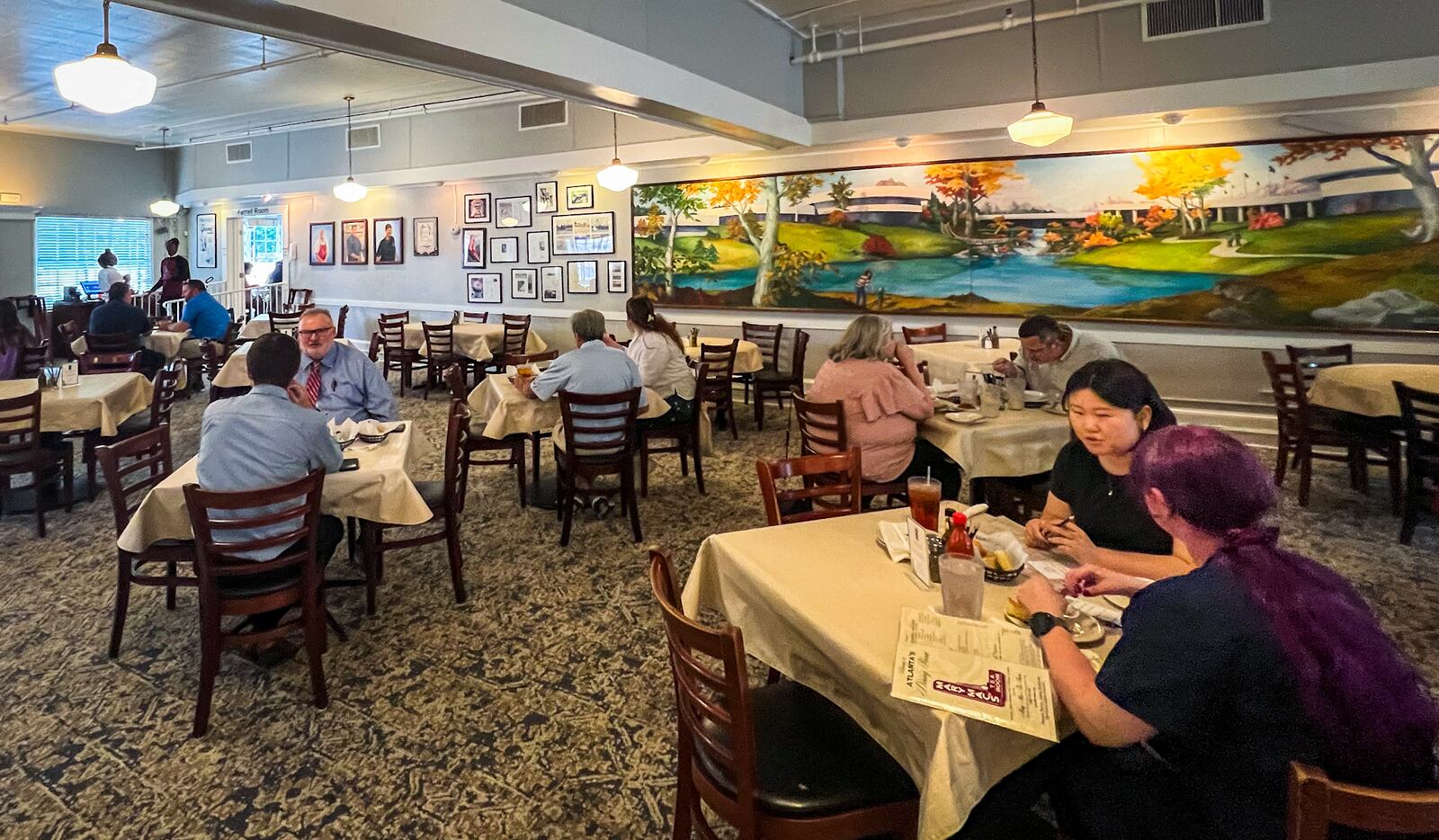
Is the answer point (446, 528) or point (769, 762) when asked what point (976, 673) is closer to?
point (769, 762)

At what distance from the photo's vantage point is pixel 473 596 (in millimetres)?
3766

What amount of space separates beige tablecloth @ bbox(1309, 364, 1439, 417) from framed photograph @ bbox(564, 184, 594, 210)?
7.94 metres

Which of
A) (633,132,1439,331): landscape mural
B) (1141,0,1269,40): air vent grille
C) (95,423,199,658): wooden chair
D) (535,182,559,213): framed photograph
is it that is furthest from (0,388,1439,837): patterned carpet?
(535,182,559,213): framed photograph

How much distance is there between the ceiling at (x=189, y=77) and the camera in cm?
690

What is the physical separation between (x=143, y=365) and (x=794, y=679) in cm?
882

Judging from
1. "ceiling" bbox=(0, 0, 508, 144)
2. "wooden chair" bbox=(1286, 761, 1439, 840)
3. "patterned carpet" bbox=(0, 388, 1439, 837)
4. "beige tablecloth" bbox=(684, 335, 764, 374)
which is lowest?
"patterned carpet" bbox=(0, 388, 1439, 837)

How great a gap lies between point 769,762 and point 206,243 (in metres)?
16.9

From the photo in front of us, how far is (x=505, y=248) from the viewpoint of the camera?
10.9 m

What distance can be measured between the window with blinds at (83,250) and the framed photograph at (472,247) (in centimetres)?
721

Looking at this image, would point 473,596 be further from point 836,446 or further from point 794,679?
point 794,679

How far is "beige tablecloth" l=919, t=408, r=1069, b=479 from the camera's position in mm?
3557

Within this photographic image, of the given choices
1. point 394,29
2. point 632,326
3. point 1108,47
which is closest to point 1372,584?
point 632,326

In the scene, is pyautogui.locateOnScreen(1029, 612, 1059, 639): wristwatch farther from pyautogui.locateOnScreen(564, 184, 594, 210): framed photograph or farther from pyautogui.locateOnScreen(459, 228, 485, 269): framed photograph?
pyautogui.locateOnScreen(459, 228, 485, 269): framed photograph

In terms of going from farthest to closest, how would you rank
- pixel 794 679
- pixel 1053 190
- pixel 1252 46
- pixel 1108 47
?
pixel 1053 190
pixel 1108 47
pixel 1252 46
pixel 794 679
